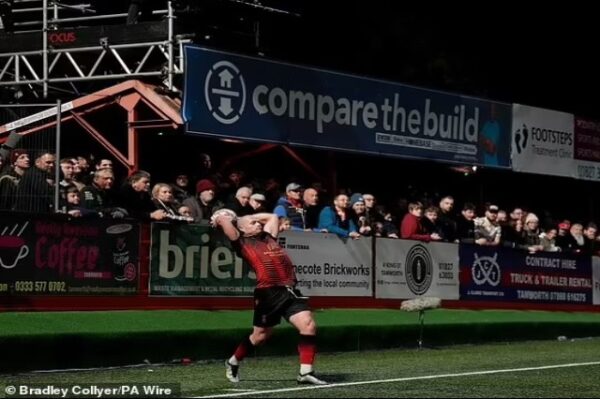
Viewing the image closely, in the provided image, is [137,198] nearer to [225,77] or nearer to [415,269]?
[225,77]

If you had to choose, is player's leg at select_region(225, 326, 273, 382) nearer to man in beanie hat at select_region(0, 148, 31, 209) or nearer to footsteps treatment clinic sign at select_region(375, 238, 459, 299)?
man in beanie hat at select_region(0, 148, 31, 209)

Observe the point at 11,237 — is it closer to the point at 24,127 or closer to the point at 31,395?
the point at 24,127

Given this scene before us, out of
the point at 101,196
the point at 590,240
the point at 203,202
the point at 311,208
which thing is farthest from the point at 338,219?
the point at 590,240

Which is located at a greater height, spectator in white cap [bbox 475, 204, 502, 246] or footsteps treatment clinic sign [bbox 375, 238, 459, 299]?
spectator in white cap [bbox 475, 204, 502, 246]

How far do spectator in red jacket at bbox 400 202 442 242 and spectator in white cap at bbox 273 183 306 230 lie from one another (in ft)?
8.66

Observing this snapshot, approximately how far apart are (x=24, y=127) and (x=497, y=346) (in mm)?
8068

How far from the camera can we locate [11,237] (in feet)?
54.9

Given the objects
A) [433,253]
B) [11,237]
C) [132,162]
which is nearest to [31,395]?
[11,237]

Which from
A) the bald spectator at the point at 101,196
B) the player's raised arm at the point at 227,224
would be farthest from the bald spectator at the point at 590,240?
the player's raised arm at the point at 227,224

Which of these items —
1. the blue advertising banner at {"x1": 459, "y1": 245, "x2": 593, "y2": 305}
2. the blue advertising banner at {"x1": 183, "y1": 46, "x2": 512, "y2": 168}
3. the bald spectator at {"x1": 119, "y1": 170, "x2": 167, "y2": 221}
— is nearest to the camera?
the bald spectator at {"x1": 119, "y1": 170, "x2": 167, "y2": 221}

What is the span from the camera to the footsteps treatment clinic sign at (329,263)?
67.3 ft

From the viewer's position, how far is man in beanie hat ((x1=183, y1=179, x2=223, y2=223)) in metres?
19.4

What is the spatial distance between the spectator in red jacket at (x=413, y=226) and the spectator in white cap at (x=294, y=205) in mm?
2639

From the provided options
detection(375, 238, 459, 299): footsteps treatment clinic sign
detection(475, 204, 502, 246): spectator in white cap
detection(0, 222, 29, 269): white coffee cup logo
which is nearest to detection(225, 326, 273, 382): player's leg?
detection(0, 222, 29, 269): white coffee cup logo
